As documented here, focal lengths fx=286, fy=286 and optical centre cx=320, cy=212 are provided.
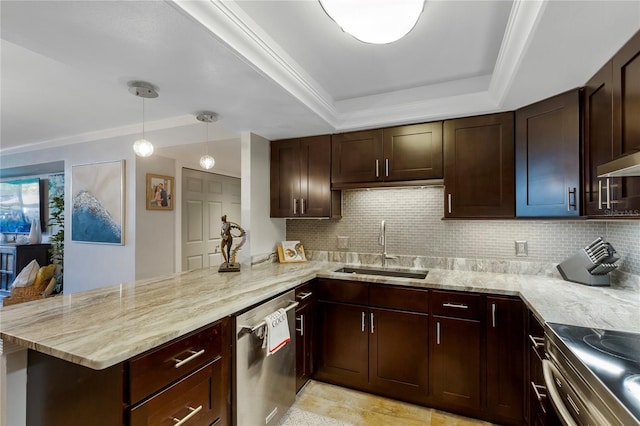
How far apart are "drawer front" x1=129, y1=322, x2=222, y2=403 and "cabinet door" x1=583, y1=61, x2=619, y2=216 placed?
7.18 feet

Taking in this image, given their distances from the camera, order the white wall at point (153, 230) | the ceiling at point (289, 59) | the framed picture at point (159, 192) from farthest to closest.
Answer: the framed picture at point (159, 192) < the white wall at point (153, 230) < the ceiling at point (289, 59)

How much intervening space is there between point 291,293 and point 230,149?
215 centimetres

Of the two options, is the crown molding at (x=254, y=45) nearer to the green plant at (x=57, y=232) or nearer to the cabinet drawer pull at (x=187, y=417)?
the cabinet drawer pull at (x=187, y=417)

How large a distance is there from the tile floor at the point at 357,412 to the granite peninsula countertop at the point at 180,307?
924 mm

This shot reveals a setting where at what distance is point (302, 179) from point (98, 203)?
8.96ft

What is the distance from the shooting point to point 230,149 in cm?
350

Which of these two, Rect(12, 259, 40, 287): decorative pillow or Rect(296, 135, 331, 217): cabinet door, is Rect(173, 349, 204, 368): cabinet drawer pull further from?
Rect(12, 259, 40, 287): decorative pillow

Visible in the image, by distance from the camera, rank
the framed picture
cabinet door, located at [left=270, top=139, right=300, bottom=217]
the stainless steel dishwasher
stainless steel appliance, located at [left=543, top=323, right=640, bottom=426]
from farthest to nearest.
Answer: the framed picture, cabinet door, located at [left=270, top=139, right=300, bottom=217], the stainless steel dishwasher, stainless steel appliance, located at [left=543, top=323, right=640, bottom=426]

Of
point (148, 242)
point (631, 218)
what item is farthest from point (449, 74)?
point (148, 242)

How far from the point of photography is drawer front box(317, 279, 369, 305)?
2.31m

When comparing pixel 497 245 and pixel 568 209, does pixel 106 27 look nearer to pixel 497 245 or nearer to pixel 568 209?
pixel 568 209

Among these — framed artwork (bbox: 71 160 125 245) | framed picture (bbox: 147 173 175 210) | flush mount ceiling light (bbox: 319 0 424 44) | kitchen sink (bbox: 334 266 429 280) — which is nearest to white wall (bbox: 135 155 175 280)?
framed picture (bbox: 147 173 175 210)

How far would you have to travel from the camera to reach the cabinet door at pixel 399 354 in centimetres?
213

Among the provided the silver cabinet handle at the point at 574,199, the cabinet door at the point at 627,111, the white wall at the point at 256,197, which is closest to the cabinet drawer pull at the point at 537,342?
the cabinet door at the point at 627,111
